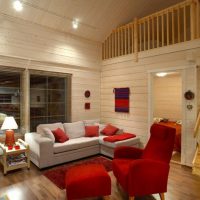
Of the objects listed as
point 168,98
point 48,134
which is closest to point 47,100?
point 48,134

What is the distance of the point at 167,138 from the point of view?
2.74m

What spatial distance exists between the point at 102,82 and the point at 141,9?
2.42 meters

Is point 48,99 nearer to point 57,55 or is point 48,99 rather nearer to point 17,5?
point 57,55

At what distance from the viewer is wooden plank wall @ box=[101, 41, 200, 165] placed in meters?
3.99

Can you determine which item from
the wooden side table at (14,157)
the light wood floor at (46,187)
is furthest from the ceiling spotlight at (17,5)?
the light wood floor at (46,187)

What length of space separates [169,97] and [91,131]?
11.3ft

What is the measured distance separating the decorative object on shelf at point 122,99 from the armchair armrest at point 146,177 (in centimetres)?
281

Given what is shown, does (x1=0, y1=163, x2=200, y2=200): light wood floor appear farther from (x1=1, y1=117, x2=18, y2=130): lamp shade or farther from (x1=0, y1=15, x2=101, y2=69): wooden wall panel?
(x1=0, y1=15, x2=101, y2=69): wooden wall panel

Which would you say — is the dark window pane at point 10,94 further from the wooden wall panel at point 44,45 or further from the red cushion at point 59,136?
the red cushion at point 59,136

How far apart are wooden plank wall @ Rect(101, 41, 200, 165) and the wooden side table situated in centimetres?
277

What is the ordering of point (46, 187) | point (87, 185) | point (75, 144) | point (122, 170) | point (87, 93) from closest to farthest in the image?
point (87, 185) → point (122, 170) → point (46, 187) → point (75, 144) → point (87, 93)

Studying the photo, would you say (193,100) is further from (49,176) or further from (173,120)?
(49,176)

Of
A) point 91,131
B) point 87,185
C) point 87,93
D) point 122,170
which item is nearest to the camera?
point 87,185

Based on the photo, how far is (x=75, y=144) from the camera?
4.14 m
